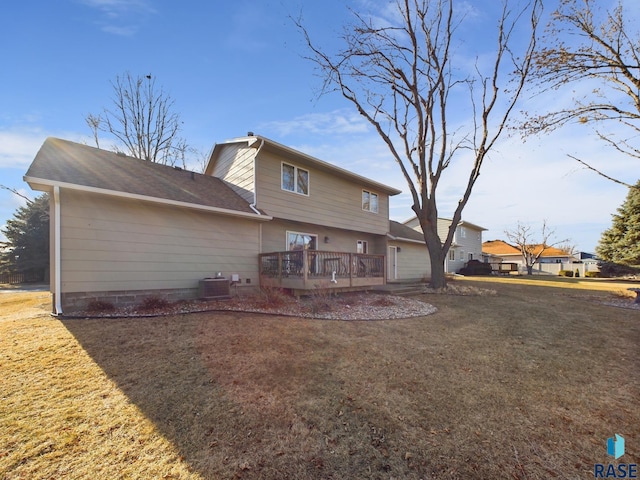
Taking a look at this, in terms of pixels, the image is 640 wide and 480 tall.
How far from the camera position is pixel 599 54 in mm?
8695

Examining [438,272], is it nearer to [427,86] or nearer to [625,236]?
[427,86]

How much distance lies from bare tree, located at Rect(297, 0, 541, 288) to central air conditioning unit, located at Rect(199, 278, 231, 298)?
29.7 ft

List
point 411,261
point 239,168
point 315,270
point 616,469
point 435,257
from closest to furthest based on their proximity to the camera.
A: point 616,469
point 315,270
point 239,168
point 435,257
point 411,261

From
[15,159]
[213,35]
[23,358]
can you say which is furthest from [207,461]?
[15,159]

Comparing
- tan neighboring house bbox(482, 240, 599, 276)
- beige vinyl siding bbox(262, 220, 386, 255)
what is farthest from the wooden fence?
tan neighboring house bbox(482, 240, 599, 276)

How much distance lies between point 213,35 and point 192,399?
35.6 feet

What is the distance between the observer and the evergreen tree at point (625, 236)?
21.6 metres

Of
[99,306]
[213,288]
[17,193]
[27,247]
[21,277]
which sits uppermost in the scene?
[17,193]

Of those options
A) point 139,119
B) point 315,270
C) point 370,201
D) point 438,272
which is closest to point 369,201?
point 370,201

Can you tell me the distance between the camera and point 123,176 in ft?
26.9

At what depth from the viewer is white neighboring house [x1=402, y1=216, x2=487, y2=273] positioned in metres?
27.4

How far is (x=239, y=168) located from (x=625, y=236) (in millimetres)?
29206

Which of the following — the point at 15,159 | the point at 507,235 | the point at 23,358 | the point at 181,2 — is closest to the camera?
the point at 23,358

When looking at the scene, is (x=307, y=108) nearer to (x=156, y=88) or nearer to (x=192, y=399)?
(x=156, y=88)
